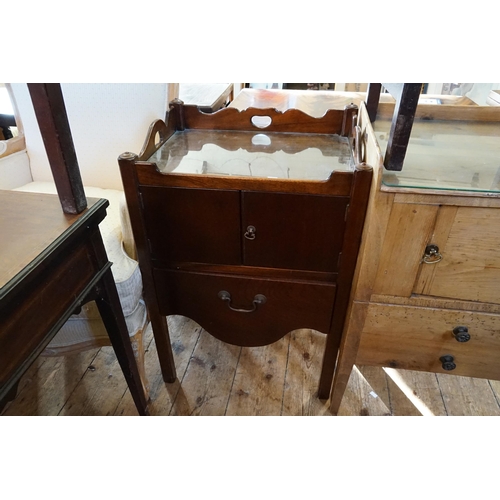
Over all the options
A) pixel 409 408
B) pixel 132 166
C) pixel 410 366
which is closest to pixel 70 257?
pixel 132 166

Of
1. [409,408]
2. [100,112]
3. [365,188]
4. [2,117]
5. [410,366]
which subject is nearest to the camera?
[365,188]

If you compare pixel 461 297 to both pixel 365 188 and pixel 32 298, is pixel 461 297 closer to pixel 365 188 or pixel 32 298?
pixel 365 188

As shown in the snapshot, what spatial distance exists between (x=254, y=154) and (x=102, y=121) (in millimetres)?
658

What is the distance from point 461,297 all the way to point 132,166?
0.77m

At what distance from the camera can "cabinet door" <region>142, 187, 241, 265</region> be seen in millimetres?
822

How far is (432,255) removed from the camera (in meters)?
0.76

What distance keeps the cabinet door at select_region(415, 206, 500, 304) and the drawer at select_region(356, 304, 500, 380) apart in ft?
0.21

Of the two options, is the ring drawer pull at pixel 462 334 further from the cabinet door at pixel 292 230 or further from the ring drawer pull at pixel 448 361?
the cabinet door at pixel 292 230

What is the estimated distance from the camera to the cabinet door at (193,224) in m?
0.82

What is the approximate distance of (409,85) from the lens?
0.64 metres

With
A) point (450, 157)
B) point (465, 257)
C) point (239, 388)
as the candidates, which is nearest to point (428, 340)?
point (465, 257)

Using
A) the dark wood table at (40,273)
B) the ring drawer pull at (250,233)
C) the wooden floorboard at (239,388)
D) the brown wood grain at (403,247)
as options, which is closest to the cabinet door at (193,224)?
the ring drawer pull at (250,233)

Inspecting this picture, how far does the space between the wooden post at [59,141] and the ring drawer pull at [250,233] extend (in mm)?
341

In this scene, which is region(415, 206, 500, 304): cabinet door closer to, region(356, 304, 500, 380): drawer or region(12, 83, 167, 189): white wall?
region(356, 304, 500, 380): drawer
